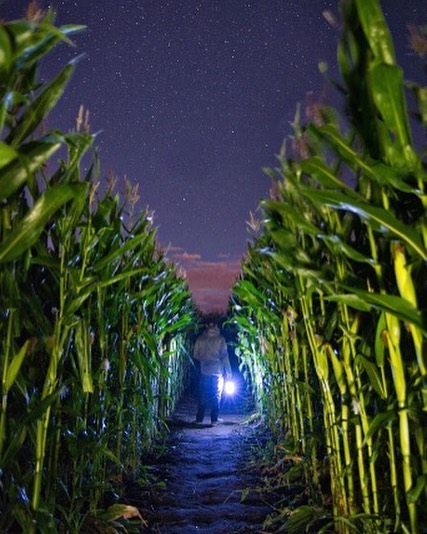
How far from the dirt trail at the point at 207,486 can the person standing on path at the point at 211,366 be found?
3.91 ft

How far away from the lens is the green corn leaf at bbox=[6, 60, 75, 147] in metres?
1.79

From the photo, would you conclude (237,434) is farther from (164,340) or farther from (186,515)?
(186,515)

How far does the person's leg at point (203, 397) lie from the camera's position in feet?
27.8

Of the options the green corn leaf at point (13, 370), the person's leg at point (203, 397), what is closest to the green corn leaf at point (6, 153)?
the green corn leaf at point (13, 370)

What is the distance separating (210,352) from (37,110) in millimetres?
7282

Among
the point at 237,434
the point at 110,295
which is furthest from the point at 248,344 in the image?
the point at 110,295

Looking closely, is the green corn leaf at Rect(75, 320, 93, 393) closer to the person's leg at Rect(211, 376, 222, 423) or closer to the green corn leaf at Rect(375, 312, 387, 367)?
the green corn leaf at Rect(375, 312, 387, 367)

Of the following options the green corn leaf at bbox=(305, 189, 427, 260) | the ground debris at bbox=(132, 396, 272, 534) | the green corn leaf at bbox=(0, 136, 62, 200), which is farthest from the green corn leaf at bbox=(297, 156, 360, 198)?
the ground debris at bbox=(132, 396, 272, 534)

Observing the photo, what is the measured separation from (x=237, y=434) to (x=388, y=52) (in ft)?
20.1

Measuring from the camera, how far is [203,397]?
8.59 m

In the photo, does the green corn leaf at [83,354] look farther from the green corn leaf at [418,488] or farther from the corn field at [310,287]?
the green corn leaf at [418,488]

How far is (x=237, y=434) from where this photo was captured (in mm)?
7082

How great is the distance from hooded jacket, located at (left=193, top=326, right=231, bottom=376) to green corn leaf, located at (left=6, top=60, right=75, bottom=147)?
23.7 feet

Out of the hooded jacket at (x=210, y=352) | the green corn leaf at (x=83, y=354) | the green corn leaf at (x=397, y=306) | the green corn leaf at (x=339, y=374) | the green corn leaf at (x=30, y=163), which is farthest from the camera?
the hooded jacket at (x=210, y=352)
